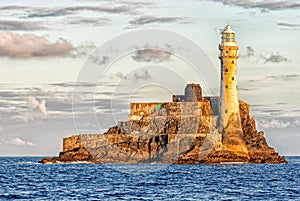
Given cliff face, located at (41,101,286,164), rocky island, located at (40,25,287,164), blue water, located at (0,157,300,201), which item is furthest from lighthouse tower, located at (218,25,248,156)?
blue water, located at (0,157,300,201)

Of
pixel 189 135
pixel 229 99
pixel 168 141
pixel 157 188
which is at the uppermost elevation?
pixel 229 99

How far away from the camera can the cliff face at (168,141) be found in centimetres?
12356

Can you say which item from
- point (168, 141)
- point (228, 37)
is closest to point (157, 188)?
point (168, 141)

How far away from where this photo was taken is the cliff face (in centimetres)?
12356

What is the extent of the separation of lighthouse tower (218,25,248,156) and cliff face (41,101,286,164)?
1355 mm

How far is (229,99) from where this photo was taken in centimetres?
12381

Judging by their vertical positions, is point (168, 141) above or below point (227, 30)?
below

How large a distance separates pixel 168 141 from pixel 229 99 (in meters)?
11.6

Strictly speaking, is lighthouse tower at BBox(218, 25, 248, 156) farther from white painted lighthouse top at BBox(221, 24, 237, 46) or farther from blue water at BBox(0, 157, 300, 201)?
blue water at BBox(0, 157, 300, 201)

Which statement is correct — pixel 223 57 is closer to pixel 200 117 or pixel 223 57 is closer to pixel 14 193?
pixel 200 117

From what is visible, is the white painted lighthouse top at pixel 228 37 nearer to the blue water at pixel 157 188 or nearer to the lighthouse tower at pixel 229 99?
the lighthouse tower at pixel 229 99

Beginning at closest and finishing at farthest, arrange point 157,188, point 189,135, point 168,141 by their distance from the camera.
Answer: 1. point 157,188
2. point 189,135
3. point 168,141

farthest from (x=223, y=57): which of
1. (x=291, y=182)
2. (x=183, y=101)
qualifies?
(x=291, y=182)

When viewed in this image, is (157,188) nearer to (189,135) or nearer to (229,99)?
(189,135)
